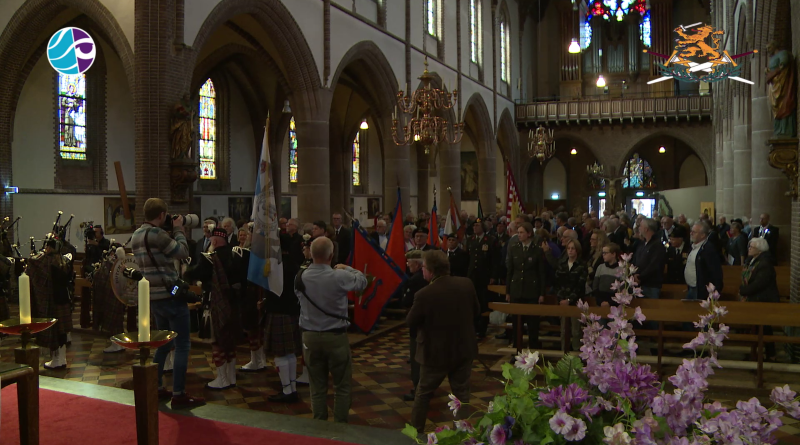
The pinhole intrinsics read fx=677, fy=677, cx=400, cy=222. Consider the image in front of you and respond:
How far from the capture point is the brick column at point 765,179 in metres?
10.5

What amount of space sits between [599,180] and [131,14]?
23651mm

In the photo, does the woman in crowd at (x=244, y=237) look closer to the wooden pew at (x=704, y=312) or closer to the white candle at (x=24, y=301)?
the wooden pew at (x=704, y=312)

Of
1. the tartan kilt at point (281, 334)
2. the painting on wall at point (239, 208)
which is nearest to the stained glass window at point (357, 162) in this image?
the painting on wall at point (239, 208)

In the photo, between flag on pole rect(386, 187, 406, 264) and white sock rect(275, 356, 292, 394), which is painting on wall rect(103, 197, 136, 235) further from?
white sock rect(275, 356, 292, 394)

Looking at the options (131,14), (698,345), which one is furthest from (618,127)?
(698,345)

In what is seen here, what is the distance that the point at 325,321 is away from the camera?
447cm

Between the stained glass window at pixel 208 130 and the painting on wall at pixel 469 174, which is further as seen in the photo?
the painting on wall at pixel 469 174

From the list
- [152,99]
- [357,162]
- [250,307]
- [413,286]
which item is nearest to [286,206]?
[357,162]

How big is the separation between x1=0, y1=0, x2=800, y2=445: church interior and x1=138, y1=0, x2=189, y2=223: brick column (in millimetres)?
33

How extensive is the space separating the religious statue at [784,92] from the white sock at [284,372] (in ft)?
19.4

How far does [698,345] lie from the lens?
150cm

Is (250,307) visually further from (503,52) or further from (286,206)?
(503,52)

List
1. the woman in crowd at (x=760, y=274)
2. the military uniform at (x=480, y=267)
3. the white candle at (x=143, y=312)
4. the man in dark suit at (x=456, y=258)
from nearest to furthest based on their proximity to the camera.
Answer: the white candle at (x=143, y=312)
the woman in crowd at (x=760, y=274)
the man in dark suit at (x=456, y=258)
the military uniform at (x=480, y=267)

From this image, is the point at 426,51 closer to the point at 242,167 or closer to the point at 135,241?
the point at 242,167
